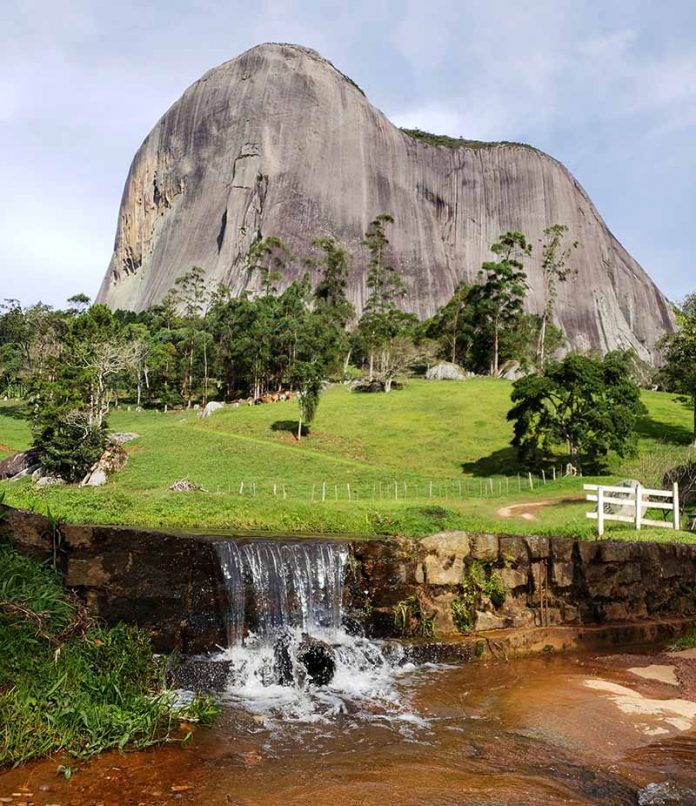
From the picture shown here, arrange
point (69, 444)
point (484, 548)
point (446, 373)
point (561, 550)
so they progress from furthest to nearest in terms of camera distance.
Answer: point (446, 373)
point (69, 444)
point (561, 550)
point (484, 548)

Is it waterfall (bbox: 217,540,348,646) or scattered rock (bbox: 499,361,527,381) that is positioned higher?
scattered rock (bbox: 499,361,527,381)

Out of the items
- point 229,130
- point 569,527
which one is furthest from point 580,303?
point 569,527

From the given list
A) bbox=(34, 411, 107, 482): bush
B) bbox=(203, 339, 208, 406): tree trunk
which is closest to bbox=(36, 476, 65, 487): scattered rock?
bbox=(34, 411, 107, 482): bush

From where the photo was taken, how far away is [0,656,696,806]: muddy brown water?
7035 millimetres

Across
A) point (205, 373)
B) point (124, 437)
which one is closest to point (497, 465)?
point (124, 437)

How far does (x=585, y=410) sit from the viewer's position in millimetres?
41875

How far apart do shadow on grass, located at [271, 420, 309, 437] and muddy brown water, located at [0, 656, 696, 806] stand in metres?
45.4

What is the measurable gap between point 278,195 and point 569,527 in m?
136

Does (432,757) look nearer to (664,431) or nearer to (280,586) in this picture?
(280,586)

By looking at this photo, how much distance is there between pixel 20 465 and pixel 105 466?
20.8ft

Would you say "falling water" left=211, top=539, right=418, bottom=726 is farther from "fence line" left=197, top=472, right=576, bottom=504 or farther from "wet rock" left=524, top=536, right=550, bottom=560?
"fence line" left=197, top=472, right=576, bottom=504

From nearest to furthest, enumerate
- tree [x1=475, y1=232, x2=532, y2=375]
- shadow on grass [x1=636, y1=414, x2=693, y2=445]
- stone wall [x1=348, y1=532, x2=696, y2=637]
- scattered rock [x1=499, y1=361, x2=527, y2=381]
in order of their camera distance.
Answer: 1. stone wall [x1=348, y1=532, x2=696, y2=637]
2. shadow on grass [x1=636, y1=414, x2=693, y2=445]
3. scattered rock [x1=499, y1=361, x2=527, y2=381]
4. tree [x1=475, y1=232, x2=532, y2=375]

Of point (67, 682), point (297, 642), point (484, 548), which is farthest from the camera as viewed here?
point (484, 548)

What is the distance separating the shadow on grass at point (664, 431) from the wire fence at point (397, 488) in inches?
616
